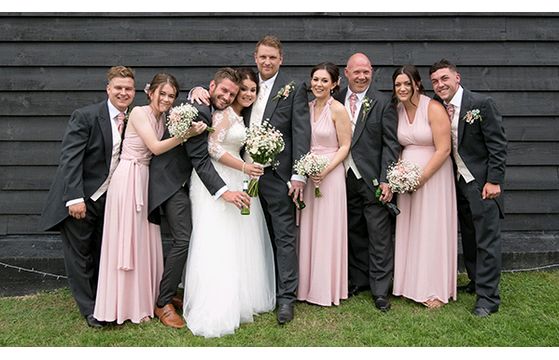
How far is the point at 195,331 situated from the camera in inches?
171

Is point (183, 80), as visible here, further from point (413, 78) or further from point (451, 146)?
point (451, 146)

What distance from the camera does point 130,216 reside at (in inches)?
174

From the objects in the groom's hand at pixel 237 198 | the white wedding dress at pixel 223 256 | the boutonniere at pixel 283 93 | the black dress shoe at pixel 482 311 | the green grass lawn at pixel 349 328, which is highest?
the boutonniere at pixel 283 93

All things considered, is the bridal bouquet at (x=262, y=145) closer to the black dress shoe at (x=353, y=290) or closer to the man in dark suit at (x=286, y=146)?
the man in dark suit at (x=286, y=146)

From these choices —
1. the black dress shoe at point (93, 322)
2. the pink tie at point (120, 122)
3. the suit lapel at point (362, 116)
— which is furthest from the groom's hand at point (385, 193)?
the black dress shoe at point (93, 322)

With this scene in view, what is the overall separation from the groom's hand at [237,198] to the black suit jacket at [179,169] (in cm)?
8

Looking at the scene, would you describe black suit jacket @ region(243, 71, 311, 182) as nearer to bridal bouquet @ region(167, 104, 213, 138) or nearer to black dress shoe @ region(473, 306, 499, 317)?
A: bridal bouquet @ region(167, 104, 213, 138)

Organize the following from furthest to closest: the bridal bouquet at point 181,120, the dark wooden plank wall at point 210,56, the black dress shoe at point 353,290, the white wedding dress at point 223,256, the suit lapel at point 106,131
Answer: the dark wooden plank wall at point 210,56
the black dress shoe at point 353,290
the suit lapel at point 106,131
the white wedding dress at point 223,256
the bridal bouquet at point 181,120

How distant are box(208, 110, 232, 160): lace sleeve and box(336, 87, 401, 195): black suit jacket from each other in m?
1.13

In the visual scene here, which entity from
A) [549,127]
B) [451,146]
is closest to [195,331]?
[451,146]

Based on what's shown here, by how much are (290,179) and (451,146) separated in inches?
56.0

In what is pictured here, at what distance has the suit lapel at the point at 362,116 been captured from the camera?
15.6 feet

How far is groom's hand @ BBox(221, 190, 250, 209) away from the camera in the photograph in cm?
443
